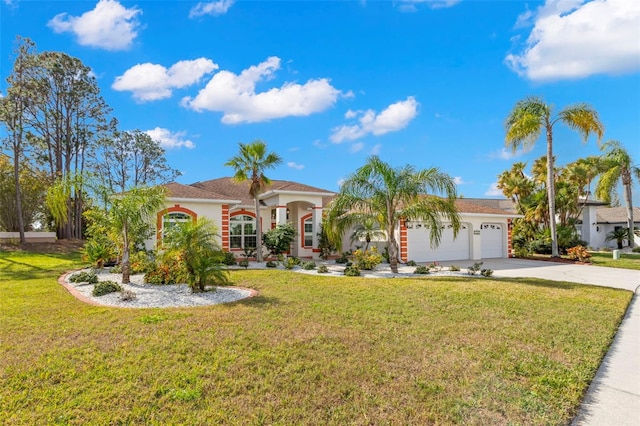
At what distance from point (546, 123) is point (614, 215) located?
81.2ft

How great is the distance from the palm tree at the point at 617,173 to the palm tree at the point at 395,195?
21.2 metres

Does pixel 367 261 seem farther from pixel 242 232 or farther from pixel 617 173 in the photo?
pixel 617 173

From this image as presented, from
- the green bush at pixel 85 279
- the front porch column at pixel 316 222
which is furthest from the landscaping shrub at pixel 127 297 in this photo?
the front porch column at pixel 316 222

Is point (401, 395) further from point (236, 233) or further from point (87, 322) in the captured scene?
point (236, 233)

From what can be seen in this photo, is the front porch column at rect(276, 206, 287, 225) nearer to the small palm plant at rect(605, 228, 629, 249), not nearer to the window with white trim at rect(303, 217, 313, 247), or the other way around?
the window with white trim at rect(303, 217, 313, 247)

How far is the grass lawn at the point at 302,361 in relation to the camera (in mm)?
3875

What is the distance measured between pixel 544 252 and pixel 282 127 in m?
21.0

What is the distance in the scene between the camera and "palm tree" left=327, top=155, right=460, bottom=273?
14367 mm

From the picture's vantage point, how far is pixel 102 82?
104ft

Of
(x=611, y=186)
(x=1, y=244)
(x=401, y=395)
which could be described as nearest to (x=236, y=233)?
(x=1, y=244)

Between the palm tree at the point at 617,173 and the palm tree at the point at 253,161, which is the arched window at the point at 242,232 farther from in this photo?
the palm tree at the point at 617,173

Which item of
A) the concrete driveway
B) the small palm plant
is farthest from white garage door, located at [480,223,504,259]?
the small palm plant

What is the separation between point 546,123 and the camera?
814 inches

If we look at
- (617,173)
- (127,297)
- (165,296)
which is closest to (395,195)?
(165,296)
